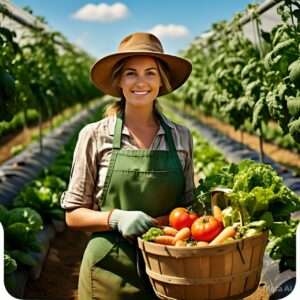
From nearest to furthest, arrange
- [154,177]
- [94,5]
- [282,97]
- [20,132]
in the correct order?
[154,177] < [94,5] < [282,97] < [20,132]

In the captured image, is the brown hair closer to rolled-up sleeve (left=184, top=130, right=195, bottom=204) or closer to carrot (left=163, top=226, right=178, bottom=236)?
rolled-up sleeve (left=184, top=130, right=195, bottom=204)

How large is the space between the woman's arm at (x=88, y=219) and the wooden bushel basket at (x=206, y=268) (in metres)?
0.16

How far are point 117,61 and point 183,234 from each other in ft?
1.88

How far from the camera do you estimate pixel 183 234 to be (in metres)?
1.72

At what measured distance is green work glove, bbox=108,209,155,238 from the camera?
1.75 m

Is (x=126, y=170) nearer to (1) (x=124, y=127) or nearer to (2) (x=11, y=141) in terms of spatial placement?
(1) (x=124, y=127)

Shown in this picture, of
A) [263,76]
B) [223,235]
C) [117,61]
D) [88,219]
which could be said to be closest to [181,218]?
[223,235]

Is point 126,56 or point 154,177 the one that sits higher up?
point 126,56

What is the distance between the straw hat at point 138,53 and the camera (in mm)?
1861

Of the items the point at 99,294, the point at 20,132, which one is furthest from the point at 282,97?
the point at 20,132

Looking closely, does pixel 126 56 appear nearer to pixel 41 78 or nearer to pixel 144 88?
pixel 144 88

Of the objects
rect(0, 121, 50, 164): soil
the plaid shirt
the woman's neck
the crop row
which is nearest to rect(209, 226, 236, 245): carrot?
the plaid shirt

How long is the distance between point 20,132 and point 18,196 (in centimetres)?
669

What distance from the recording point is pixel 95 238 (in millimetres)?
1938
